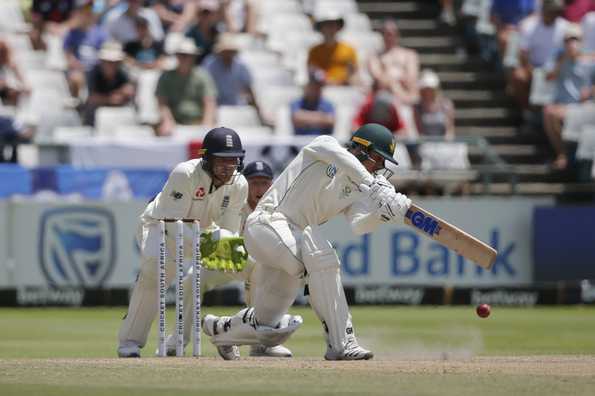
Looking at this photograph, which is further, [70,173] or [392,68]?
[392,68]

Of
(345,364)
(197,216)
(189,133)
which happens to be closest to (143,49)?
(189,133)

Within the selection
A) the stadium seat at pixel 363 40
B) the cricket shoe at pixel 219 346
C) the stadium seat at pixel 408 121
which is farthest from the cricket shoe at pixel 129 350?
the stadium seat at pixel 363 40

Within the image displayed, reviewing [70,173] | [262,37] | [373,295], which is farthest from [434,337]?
[262,37]

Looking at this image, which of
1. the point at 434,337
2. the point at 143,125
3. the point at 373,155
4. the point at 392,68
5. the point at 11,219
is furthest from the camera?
the point at 392,68

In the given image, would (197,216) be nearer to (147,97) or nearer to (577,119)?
(147,97)

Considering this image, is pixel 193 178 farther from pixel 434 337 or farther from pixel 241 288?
pixel 241 288

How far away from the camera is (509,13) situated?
60.8 feet

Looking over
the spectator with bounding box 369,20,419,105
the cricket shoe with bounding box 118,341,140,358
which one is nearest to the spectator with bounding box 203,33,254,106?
the spectator with bounding box 369,20,419,105

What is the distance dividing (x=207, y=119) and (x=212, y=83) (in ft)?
2.17

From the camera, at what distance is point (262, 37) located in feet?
58.6

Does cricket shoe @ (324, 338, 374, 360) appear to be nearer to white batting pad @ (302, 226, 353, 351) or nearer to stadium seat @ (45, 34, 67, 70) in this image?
white batting pad @ (302, 226, 353, 351)

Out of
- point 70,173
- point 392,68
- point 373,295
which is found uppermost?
point 392,68

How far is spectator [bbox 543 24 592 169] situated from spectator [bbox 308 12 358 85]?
2.36 metres

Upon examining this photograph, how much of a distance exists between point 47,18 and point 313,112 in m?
3.81
